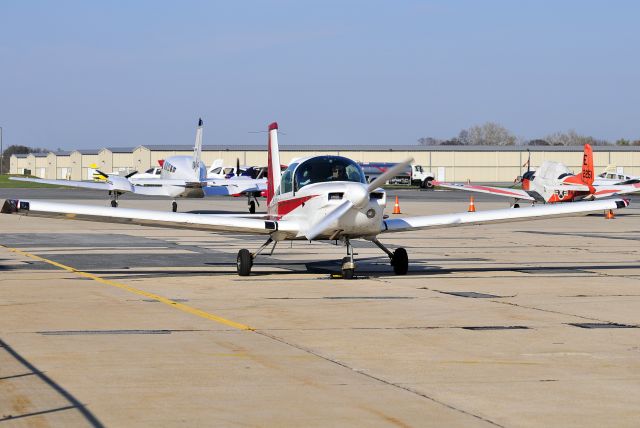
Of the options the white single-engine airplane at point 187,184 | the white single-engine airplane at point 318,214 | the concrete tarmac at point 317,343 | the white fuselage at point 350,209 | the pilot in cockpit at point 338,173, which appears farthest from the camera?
the white single-engine airplane at point 187,184

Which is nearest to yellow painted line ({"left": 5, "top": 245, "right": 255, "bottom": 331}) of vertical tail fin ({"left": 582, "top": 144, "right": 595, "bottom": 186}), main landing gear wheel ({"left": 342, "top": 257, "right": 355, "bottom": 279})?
main landing gear wheel ({"left": 342, "top": 257, "right": 355, "bottom": 279})

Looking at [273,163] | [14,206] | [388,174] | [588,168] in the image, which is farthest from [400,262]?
[588,168]

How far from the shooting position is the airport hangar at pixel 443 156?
142125mm

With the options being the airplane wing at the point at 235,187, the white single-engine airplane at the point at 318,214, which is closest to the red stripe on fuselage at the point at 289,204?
the white single-engine airplane at the point at 318,214

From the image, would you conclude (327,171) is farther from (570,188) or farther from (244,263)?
(570,188)

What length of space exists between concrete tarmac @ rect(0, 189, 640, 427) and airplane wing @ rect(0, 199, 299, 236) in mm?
935

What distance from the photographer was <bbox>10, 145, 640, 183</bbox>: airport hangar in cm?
14212

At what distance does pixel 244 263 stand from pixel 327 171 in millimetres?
2231

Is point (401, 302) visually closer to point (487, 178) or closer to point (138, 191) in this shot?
point (138, 191)

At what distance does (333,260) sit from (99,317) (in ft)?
35.0

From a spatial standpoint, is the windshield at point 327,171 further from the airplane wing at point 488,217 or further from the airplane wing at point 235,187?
the airplane wing at point 235,187

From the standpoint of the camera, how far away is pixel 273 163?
73.6 feet

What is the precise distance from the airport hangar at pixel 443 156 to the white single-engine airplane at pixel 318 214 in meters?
117

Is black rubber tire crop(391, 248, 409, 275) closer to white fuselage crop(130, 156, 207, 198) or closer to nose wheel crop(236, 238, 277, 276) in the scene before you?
nose wheel crop(236, 238, 277, 276)
